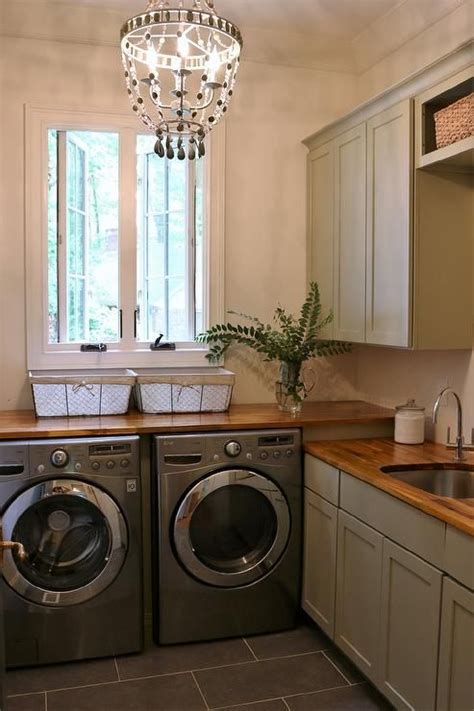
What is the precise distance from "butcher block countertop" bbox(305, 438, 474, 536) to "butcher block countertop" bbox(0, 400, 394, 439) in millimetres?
124

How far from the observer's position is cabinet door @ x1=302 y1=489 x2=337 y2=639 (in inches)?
115

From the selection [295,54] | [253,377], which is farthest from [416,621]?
[295,54]

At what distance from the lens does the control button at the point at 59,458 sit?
2.86 meters

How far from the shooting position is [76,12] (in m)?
3.34

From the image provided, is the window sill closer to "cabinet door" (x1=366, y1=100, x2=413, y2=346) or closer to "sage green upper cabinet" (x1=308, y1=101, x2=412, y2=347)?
"sage green upper cabinet" (x1=308, y1=101, x2=412, y2=347)

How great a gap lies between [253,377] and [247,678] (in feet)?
4.90

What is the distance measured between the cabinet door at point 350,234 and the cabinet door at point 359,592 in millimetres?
942

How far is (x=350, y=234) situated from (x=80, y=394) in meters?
1.46

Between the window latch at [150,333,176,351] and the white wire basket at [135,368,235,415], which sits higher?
the window latch at [150,333,176,351]

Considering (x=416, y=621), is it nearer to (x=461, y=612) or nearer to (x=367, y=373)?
(x=461, y=612)

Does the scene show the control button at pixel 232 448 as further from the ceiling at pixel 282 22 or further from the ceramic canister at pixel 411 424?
the ceiling at pixel 282 22

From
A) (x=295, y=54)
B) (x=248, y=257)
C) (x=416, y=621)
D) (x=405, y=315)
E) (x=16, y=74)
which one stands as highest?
(x=295, y=54)

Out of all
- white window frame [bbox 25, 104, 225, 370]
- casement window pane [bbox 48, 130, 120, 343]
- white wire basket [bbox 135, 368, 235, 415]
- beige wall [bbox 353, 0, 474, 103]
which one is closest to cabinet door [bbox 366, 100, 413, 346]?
beige wall [bbox 353, 0, 474, 103]

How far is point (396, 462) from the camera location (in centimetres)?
279
